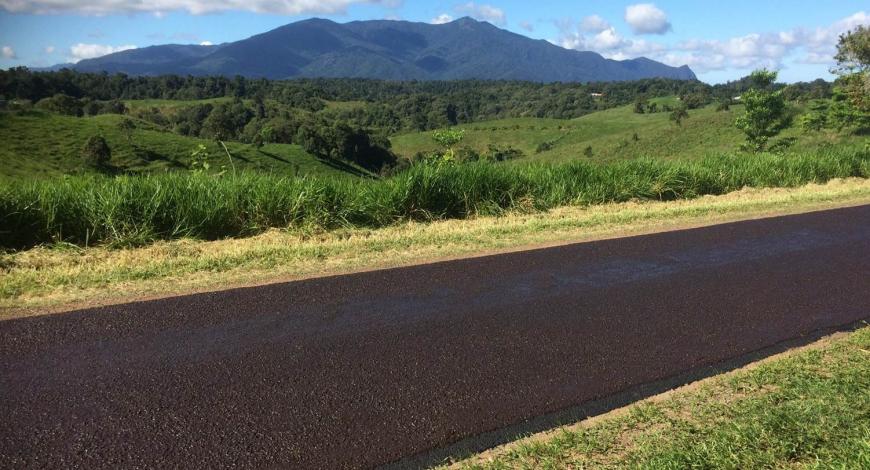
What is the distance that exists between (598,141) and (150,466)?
281 ft

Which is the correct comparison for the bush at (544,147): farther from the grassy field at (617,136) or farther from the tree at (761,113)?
the tree at (761,113)

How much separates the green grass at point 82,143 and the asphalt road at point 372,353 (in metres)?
38.9

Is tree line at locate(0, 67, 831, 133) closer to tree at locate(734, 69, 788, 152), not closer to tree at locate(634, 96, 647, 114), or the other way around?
tree at locate(634, 96, 647, 114)

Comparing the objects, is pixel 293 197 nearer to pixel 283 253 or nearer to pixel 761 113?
pixel 283 253

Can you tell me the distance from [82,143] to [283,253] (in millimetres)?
55133

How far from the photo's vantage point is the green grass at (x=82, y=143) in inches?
1844

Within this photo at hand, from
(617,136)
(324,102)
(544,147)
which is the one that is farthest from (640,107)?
(324,102)

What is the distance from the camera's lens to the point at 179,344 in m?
4.40

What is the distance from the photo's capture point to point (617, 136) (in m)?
83.2

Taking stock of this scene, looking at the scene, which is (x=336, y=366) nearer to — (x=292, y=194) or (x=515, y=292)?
(x=515, y=292)

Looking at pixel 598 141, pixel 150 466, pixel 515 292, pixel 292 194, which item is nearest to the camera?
pixel 150 466

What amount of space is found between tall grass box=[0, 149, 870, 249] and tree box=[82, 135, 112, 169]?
40576 millimetres

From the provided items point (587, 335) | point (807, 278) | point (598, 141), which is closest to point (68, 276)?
point (587, 335)

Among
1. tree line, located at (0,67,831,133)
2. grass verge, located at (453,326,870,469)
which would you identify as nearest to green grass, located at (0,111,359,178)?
tree line, located at (0,67,831,133)
